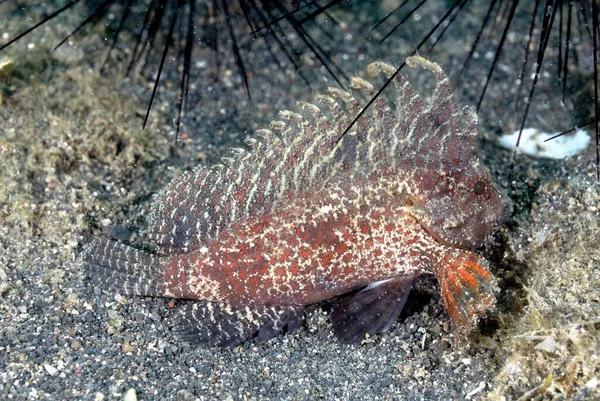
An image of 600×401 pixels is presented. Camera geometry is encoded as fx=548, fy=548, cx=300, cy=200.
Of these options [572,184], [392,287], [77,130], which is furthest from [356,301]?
[77,130]

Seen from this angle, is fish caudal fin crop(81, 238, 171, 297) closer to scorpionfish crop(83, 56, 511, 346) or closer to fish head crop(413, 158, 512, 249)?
scorpionfish crop(83, 56, 511, 346)

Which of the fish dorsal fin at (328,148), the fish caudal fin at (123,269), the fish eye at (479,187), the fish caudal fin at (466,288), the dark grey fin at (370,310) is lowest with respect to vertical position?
the dark grey fin at (370,310)

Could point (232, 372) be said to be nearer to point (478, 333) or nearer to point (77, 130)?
point (478, 333)

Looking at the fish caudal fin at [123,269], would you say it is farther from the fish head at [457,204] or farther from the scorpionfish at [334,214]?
the fish head at [457,204]

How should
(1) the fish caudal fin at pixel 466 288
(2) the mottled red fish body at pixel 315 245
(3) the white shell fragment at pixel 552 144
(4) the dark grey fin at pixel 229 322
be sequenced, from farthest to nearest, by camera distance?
(3) the white shell fragment at pixel 552 144
(4) the dark grey fin at pixel 229 322
(2) the mottled red fish body at pixel 315 245
(1) the fish caudal fin at pixel 466 288

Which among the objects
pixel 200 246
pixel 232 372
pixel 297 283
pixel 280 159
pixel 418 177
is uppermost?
pixel 280 159

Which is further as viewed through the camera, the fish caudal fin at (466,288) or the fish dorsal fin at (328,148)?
the fish dorsal fin at (328,148)

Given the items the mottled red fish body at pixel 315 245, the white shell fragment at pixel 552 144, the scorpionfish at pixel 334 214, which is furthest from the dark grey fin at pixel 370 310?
the white shell fragment at pixel 552 144
